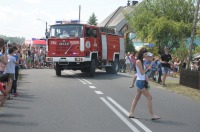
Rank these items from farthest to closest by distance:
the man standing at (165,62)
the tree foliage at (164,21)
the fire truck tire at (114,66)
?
the tree foliage at (164,21) < the fire truck tire at (114,66) < the man standing at (165,62)

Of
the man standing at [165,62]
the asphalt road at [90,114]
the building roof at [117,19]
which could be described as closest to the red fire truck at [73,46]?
the man standing at [165,62]

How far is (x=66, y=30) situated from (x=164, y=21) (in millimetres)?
36111

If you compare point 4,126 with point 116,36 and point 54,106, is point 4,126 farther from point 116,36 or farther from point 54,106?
point 116,36

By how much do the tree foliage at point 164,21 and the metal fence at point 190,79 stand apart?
119 ft

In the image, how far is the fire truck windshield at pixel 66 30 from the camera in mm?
22984

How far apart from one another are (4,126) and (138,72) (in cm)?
314

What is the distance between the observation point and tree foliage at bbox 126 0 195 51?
189 ft

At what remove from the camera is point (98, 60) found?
82.7ft

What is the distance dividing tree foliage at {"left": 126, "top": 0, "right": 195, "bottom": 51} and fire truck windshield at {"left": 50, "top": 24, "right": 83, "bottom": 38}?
34640mm

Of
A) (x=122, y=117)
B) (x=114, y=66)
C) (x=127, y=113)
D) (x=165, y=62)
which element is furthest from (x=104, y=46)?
(x=122, y=117)

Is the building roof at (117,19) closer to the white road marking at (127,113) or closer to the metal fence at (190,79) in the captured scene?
the metal fence at (190,79)

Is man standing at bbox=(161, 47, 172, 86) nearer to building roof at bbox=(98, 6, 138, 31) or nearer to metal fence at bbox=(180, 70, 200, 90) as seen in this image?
metal fence at bbox=(180, 70, 200, 90)

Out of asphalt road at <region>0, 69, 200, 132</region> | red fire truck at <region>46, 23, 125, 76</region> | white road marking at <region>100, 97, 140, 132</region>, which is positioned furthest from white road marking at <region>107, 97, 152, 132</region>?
red fire truck at <region>46, 23, 125, 76</region>

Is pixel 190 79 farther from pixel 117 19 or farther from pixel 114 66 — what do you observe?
pixel 117 19
